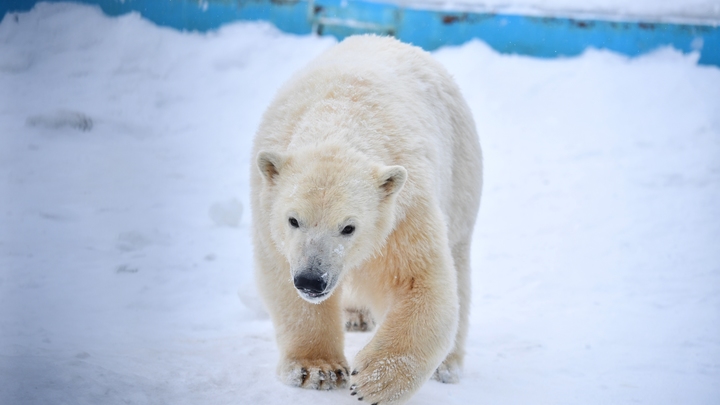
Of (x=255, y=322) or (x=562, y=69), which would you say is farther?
(x=562, y=69)

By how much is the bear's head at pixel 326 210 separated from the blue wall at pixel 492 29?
6.60 m

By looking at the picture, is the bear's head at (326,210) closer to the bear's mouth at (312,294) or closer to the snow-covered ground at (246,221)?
the bear's mouth at (312,294)

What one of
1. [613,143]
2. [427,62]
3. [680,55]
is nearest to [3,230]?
[427,62]

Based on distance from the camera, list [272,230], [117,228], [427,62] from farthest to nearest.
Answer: [117,228] → [427,62] → [272,230]

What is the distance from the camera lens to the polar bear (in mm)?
3039

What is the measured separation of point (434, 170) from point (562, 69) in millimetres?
8096

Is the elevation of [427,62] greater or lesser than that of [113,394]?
greater

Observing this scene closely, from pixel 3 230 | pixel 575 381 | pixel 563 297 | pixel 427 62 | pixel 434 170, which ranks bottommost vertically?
pixel 563 297

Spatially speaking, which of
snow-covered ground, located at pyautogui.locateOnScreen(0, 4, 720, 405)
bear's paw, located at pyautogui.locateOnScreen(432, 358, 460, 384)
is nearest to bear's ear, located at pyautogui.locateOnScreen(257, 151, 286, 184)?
snow-covered ground, located at pyautogui.locateOnScreen(0, 4, 720, 405)

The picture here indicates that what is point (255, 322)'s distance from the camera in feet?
16.4

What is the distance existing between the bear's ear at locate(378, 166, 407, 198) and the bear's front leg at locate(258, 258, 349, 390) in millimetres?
706

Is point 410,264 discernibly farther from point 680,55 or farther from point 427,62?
point 680,55

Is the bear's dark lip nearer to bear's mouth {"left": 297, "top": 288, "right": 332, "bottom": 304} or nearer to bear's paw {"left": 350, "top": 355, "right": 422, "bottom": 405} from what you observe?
bear's mouth {"left": 297, "top": 288, "right": 332, "bottom": 304}

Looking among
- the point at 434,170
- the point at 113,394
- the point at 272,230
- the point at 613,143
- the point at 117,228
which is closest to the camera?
the point at 113,394
